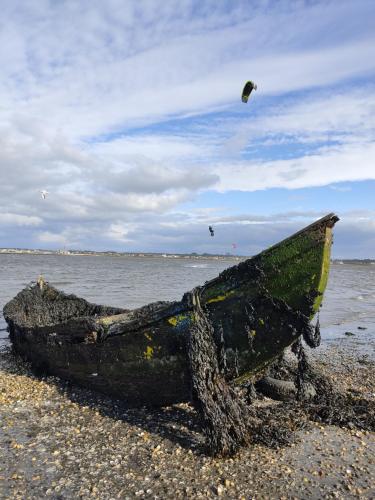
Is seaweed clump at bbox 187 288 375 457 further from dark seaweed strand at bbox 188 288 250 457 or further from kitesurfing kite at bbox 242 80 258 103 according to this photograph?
kitesurfing kite at bbox 242 80 258 103

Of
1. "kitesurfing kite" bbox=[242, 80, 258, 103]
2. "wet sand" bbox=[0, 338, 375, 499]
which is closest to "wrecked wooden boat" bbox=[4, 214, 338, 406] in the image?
"wet sand" bbox=[0, 338, 375, 499]

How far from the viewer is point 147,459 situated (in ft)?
20.8

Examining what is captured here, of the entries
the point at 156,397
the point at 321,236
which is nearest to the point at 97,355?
the point at 156,397

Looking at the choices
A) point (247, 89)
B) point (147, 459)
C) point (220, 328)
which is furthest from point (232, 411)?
point (247, 89)

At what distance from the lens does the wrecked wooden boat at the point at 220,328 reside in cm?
667

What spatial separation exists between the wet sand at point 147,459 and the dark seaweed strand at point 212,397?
0.26m

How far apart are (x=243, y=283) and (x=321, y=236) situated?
4.62 feet

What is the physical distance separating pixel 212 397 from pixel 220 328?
3.50 ft

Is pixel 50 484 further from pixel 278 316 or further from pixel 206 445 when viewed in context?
pixel 278 316

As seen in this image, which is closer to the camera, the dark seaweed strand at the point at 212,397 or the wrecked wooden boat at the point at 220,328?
the dark seaweed strand at the point at 212,397

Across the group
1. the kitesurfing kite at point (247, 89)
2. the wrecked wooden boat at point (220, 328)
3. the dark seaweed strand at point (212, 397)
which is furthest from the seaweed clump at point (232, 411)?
the kitesurfing kite at point (247, 89)

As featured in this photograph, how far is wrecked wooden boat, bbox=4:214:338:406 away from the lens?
6.67 metres

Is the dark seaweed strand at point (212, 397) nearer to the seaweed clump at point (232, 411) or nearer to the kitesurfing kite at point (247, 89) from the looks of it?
the seaweed clump at point (232, 411)

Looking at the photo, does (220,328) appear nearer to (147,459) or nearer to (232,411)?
(232,411)
